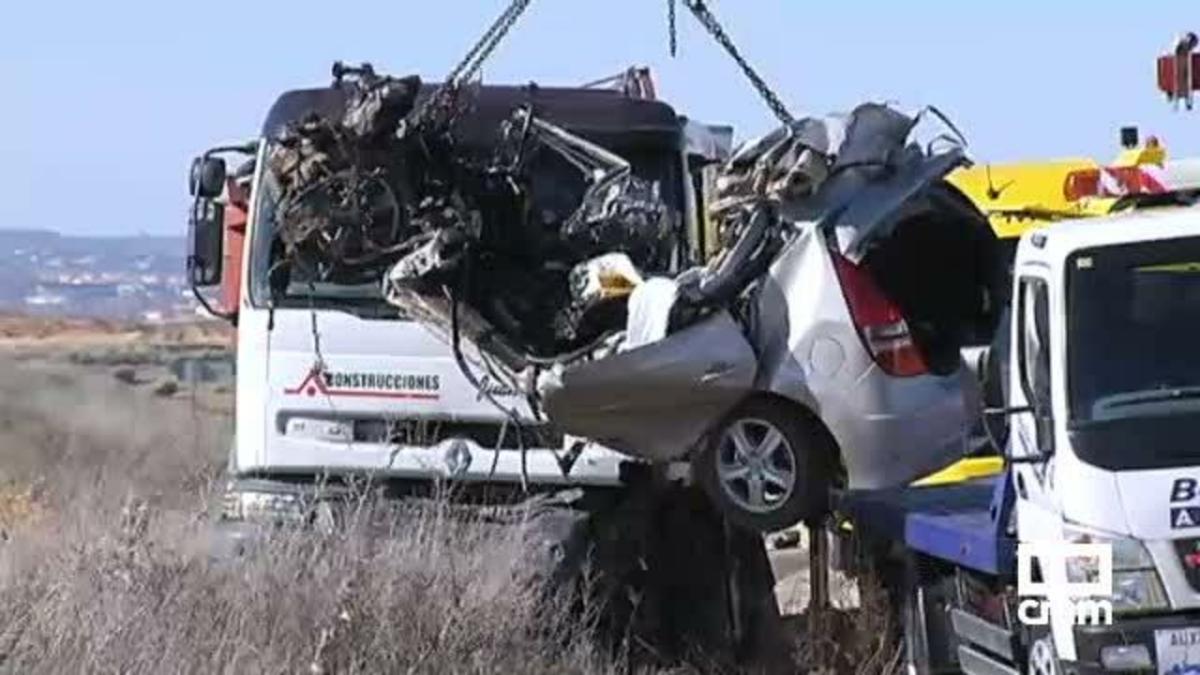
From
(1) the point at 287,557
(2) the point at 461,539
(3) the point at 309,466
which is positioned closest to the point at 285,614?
(1) the point at 287,557

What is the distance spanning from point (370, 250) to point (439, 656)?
2540mm

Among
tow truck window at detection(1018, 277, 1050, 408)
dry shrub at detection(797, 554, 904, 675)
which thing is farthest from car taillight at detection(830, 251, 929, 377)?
tow truck window at detection(1018, 277, 1050, 408)

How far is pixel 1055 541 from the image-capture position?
7973 millimetres

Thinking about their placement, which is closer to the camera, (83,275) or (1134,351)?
(1134,351)

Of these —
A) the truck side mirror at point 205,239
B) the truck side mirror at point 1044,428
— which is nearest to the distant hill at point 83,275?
the truck side mirror at point 205,239

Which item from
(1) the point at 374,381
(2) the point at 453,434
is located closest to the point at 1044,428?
(2) the point at 453,434

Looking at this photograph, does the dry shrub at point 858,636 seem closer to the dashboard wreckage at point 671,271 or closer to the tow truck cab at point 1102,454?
the dashboard wreckage at point 671,271

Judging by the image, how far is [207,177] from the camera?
38.9 ft

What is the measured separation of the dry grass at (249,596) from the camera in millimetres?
8000

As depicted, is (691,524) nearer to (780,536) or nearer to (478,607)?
(780,536)

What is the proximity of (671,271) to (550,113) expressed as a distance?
1.09m

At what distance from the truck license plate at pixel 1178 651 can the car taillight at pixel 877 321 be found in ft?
8.92
